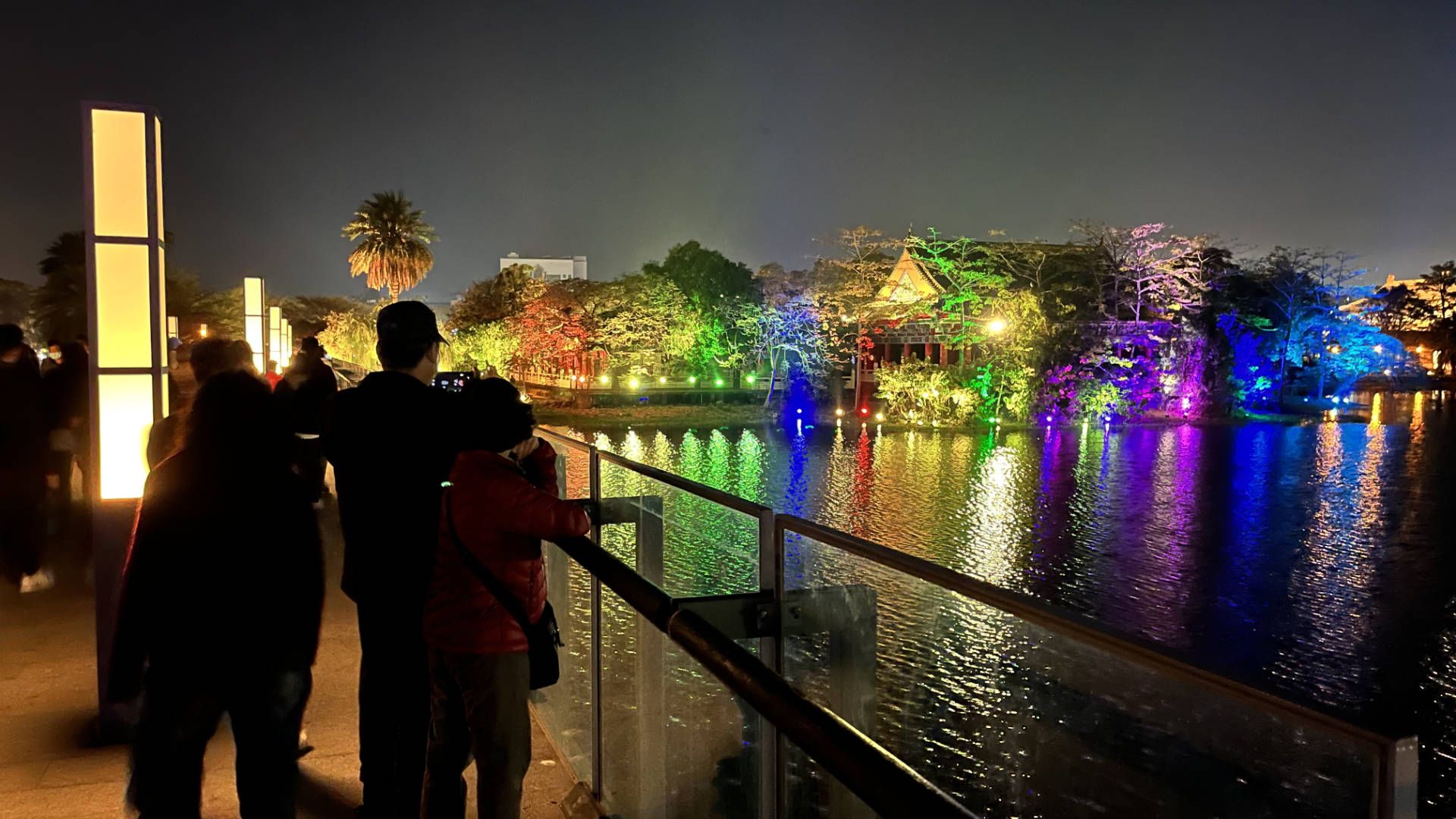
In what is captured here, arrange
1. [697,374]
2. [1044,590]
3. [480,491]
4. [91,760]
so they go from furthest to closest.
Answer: [697,374] < [1044,590] < [91,760] < [480,491]

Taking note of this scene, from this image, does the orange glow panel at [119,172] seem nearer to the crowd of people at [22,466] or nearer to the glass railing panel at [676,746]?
the crowd of people at [22,466]

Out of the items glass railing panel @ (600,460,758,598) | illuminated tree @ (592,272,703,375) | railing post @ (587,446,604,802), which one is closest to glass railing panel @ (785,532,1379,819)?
glass railing panel @ (600,460,758,598)

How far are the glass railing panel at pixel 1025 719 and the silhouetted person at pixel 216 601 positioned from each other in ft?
4.71

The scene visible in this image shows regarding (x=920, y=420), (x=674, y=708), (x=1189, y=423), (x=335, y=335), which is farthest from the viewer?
(x=335, y=335)

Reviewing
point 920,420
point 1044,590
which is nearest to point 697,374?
point 920,420

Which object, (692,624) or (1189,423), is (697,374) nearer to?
(1189,423)

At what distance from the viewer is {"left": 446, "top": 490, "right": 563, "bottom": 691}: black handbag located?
2604 mm

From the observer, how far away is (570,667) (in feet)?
13.9

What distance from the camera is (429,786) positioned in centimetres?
294

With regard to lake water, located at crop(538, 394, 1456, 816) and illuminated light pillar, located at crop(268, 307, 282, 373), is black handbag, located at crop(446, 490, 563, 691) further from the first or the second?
illuminated light pillar, located at crop(268, 307, 282, 373)

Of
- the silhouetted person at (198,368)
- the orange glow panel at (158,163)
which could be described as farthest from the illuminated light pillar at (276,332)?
the silhouetted person at (198,368)

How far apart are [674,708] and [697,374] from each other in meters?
36.3

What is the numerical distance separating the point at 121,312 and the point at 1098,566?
10.9 m

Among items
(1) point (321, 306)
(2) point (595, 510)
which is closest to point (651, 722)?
(2) point (595, 510)
